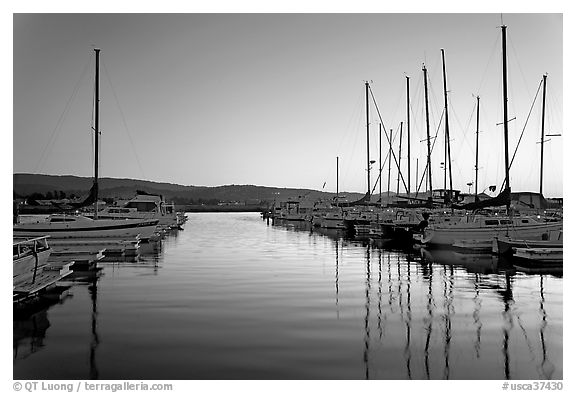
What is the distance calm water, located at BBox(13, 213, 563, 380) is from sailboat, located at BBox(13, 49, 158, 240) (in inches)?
298

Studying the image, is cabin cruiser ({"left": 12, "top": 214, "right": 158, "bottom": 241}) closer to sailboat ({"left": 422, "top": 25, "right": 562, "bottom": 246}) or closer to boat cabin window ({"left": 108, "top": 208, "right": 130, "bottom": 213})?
boat cabin window ({"left": 108, "top": 208, "right": 130, "bottom": 213})

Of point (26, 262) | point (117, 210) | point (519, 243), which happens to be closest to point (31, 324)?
point (26, 262)

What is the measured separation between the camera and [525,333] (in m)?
9.79

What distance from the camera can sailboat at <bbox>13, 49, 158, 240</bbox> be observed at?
24516 millimetres

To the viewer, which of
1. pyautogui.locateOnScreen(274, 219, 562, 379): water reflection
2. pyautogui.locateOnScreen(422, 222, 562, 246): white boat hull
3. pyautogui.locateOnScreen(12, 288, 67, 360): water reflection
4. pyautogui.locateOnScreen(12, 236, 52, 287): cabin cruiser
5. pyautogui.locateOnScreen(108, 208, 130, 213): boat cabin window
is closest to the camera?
pyautogui.locateOnScreen(274, 219, 562, 379): water reflection

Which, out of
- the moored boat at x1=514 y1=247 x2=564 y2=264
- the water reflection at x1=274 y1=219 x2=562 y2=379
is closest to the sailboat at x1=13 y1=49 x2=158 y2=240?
the water reflection at x1=274 y1=219 x2=562 y2=379

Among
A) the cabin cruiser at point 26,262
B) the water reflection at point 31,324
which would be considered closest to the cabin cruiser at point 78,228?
the cabin cruiser at point 26,262

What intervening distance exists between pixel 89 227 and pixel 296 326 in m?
18.0

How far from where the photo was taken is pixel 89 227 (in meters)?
25.3

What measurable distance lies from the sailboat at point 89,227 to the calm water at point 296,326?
7557mm
